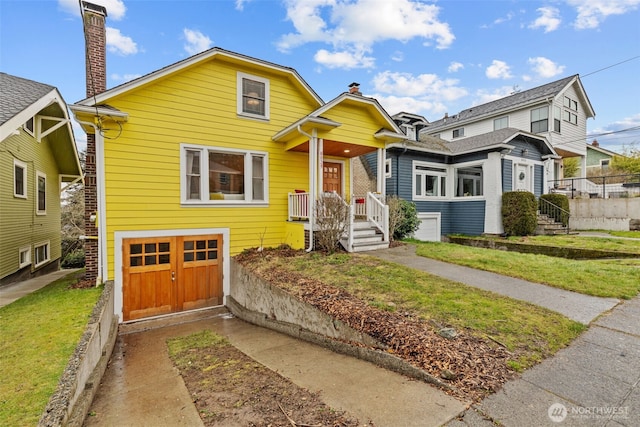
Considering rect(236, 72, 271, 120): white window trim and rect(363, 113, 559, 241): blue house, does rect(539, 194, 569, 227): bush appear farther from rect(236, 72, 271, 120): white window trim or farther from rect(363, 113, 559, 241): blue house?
rect(236, 72, 271, 120): white window trim

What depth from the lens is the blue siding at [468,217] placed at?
14.2 metres

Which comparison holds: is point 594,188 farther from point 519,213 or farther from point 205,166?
point 205,166

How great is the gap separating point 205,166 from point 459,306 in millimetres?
7375

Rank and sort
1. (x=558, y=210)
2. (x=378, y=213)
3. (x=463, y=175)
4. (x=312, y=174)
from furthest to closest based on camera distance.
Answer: (x=463, y=175) < (x=558, y=210) < (x=378, y=213) < (x=312, y=174)

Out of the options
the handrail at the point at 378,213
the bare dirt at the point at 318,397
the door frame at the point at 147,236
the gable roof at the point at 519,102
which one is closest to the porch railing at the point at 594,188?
the gable roof at the point at 519,102

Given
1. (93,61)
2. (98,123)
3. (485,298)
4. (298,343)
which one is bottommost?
(298,343)

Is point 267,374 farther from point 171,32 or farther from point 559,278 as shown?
point 171,32

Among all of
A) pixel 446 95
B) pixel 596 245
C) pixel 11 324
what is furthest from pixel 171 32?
pixel 446 95

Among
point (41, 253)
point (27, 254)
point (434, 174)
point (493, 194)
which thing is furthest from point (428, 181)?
point (41, 253)

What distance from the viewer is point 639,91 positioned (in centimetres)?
1695

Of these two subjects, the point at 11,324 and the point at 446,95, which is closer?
the point at 11,324

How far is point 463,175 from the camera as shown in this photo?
604 inches

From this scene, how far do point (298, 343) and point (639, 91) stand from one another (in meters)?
24.3

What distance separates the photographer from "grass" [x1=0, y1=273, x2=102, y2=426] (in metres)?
2.63
